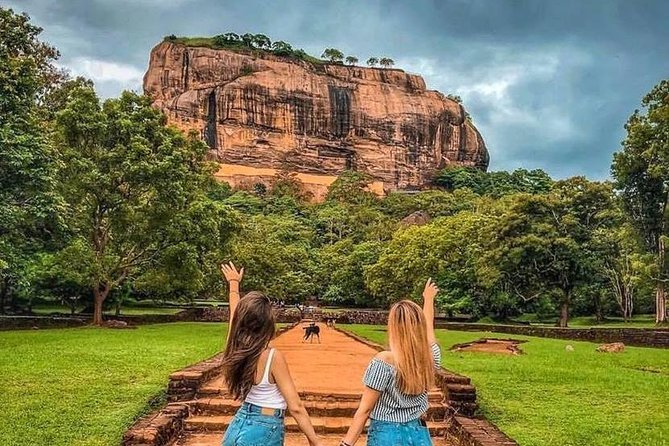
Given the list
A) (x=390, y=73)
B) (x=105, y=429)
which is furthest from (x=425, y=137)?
(x=105, y=429)

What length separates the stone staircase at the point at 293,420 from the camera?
6.97 metres

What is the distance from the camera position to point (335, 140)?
104 m

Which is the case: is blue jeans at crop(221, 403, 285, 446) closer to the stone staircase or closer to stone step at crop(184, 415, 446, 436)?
the stone staircase

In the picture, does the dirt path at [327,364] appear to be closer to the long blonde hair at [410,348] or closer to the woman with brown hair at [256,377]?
the woman with brown hair at [256,377]

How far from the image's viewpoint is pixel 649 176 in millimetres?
23469

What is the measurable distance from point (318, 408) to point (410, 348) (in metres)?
4.79

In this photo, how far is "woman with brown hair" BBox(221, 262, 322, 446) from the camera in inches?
137

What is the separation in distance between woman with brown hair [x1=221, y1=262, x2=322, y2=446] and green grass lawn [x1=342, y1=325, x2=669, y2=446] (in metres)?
3.93

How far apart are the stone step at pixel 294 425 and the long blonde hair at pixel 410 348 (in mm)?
3886

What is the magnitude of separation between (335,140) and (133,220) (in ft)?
267

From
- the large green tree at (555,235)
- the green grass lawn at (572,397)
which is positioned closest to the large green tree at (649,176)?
the large green tree at (555,235)

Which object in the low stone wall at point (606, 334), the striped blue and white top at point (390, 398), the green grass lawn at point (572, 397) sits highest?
the striped blue and white top at point (390, 398)

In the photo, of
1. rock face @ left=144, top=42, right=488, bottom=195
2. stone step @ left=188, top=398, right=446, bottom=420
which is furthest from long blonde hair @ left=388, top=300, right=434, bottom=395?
rock face @ left=144, top=42, right=488, bottom=195

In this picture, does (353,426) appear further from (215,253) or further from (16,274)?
(215,253)
